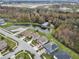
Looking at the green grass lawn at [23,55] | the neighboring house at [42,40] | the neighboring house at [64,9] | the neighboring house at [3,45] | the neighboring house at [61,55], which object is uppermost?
the neighboring house at [3,45]

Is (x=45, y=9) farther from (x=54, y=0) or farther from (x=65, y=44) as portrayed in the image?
(x=65, y=44)

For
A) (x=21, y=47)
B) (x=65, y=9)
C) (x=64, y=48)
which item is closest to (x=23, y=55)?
(x=21, y=47)

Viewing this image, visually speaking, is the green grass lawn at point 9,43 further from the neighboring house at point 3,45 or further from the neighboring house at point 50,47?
the neighboring house at point 50,47

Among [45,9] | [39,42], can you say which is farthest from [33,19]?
[39,42]

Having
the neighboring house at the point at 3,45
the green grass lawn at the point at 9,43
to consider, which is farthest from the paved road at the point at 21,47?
the neighboring house at the point at 3,45

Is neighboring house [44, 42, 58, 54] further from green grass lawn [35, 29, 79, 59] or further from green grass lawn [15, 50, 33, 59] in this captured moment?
green grass lawn [15, 50, 33, 59]

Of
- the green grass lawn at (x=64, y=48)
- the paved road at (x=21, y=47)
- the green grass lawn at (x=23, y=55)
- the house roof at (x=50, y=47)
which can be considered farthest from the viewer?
the house roof at (x=50, y=47)

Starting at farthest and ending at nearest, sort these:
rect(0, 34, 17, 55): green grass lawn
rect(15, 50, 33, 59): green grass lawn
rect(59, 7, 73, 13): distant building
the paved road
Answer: rect(59, 7, 73, 13): distant building → rect(0, 34, 17, 55): green grass lawn → the paved road → rect(15, 50, 33, 59): green grass lawn

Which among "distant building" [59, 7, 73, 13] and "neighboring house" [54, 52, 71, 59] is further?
"distant building" [59, 7, 73, 13]

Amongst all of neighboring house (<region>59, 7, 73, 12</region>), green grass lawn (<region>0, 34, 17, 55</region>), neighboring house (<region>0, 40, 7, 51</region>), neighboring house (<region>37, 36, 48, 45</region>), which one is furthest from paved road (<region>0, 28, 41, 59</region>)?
neighboring house (<region>59, 7, 73, 12</region>)
